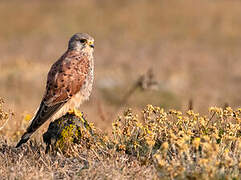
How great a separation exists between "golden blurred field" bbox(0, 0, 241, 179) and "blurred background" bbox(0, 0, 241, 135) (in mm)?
35

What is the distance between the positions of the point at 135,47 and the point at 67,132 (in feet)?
97.6

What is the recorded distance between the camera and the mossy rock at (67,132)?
196 inches

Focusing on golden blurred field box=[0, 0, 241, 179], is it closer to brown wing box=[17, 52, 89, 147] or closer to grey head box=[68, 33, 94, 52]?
grey head box=[68, 33, 94, 52]

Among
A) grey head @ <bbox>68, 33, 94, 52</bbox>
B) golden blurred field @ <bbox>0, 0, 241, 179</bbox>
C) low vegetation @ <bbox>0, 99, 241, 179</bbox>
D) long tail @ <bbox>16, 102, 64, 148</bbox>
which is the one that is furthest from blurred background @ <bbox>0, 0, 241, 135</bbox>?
low vegetation @ <bbox>0, 99, 241, 179</bbox>

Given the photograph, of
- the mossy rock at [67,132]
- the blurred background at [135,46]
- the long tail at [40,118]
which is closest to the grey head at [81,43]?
the long tail at [40,118]

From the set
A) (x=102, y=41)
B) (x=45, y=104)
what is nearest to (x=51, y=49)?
(x=102, y=41)

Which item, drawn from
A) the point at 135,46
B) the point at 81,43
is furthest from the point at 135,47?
the point at 81,43

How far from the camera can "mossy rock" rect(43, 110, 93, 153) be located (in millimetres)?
4966

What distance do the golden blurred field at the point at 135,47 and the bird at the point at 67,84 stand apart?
8.20 m

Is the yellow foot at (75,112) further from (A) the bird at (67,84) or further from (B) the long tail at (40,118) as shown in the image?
(B) the long tail at (40,118)

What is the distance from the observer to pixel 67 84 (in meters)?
5.38

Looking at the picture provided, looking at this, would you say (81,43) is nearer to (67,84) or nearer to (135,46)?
(67,84)

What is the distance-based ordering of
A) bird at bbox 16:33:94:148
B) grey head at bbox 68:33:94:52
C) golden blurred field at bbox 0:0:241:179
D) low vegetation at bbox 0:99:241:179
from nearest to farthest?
low vegetation at bbox 0:99:241:179
bird at bbox 16:33:94:148
grey head at bbox 68:33:94:52
golden blurred field at bbox 0:0:241:179

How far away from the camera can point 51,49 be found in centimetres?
3136
